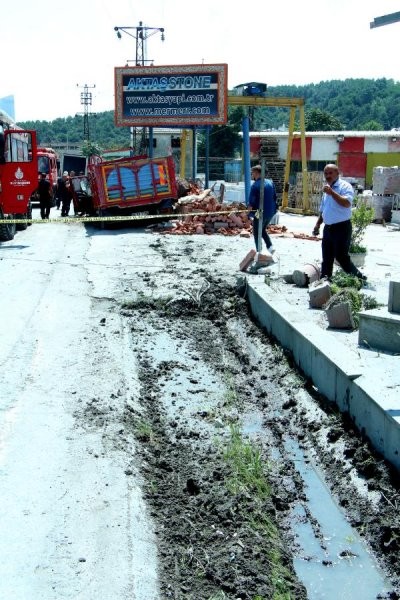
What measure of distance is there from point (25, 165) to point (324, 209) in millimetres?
10489

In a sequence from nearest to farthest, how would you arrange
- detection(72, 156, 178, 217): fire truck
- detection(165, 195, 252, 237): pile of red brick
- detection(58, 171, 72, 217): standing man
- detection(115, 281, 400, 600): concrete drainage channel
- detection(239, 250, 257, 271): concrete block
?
detection(115, 281, 400, 600): concrete drainage channel
detection(239, 250, 257, 271): concrete block
detection(165, 195, 252, 237): pile of red brick
detection(72, 156, 178, 217): fire truck
detection(58, 171, 72, 217): standing man

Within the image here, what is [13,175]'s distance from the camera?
61.9 feet

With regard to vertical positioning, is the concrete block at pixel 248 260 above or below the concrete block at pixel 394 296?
below

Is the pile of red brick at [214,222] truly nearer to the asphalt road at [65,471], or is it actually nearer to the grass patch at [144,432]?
the asphalt road at [65,471]

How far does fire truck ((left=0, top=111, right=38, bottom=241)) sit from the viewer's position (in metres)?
18.7

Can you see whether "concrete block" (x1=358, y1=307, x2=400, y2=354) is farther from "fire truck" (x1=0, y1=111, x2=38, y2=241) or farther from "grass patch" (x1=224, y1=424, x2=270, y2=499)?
"fire truck" (x1=0, y1=111, x2=38, y2=241)

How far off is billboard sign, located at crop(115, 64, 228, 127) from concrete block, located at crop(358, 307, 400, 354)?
18933 mm

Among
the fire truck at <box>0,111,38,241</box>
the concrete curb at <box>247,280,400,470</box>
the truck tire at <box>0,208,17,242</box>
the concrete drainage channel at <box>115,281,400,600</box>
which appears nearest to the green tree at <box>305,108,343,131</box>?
the fire truck at <box>0,111,38,241</box>

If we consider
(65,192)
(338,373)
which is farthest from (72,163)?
→ (338,373)

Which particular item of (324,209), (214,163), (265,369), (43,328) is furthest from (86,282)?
(214,163)

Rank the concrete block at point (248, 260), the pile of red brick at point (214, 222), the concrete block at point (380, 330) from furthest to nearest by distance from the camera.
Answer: the pile of red brick at point (214, 222) < the concrete block at point (248, 260) < the concrete block at point (380, 330)

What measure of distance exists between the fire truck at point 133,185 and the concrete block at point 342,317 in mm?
14329

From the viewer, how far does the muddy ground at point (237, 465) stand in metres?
4.31

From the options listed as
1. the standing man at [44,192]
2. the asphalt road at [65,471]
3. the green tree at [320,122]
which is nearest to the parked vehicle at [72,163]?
the standing man at [44,192]
